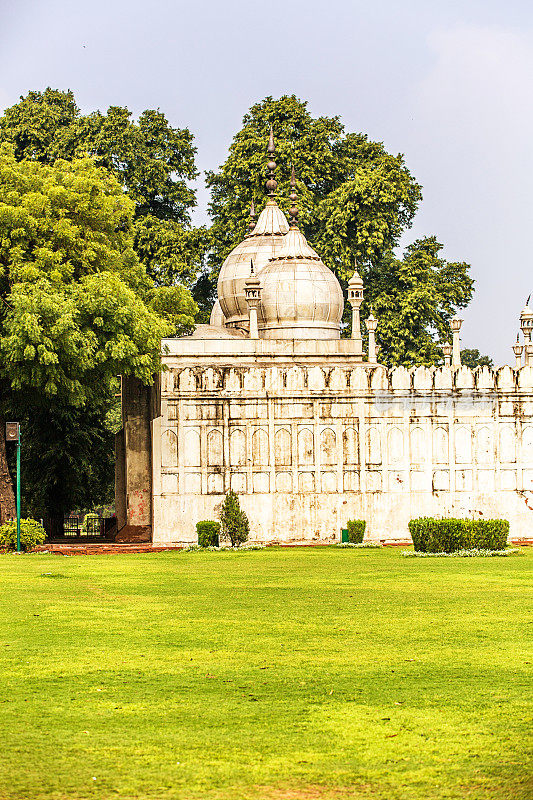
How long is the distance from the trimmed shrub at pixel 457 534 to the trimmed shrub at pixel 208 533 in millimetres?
5497

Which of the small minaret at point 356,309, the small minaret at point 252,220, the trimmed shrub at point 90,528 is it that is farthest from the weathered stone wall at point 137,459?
the trimmed shrub at point 90,528

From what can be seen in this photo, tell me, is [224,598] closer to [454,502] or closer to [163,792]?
[163,792]

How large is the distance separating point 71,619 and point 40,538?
555 inches

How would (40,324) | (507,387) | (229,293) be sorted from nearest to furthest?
(40,324) < (507,387) < (229,293)

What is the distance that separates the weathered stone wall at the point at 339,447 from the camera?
93.2 ft

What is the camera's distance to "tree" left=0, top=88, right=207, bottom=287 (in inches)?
1804

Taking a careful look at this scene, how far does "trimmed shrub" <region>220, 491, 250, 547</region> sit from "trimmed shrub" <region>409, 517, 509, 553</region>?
236 inches

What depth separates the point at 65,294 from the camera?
87.2ft

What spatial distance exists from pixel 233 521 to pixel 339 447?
317 cm

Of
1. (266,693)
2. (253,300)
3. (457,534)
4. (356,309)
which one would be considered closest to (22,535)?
(457,534)

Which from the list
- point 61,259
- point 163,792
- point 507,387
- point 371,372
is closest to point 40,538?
point 61,259

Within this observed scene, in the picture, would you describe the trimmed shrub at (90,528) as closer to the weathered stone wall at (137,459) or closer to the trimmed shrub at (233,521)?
the weathered stone wall at (137,459)

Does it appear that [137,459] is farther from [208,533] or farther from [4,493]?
[208,533]

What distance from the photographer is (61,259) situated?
1080 inches
